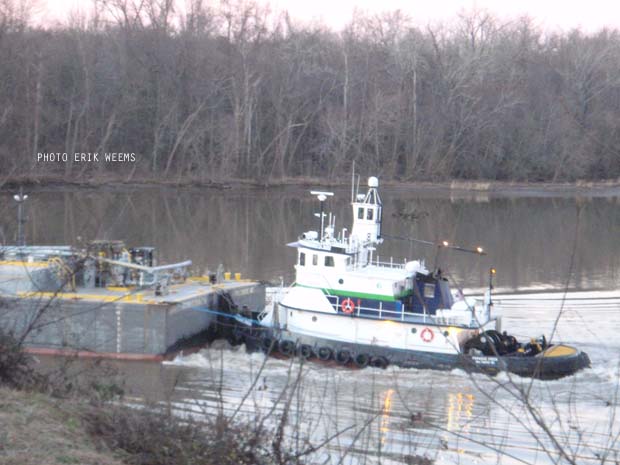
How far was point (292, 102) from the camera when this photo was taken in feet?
225

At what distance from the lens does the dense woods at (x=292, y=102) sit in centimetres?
6309

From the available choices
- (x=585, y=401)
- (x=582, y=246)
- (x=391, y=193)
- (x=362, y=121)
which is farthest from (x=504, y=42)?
(x=585, y=401)

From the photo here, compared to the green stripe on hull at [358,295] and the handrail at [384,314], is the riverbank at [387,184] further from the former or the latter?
the handrail at [384,314]

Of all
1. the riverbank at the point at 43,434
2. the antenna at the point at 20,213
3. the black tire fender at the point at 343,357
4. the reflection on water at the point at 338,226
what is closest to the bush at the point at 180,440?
the riverbank at the point at 43,434

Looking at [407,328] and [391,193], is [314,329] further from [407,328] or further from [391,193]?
[391,193]

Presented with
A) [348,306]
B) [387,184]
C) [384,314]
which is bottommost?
[384,314]

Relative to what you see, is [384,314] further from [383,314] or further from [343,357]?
[343,357]

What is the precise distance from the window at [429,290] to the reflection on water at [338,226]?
260cm

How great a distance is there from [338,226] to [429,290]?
20.4 m

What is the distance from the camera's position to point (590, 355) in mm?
20562

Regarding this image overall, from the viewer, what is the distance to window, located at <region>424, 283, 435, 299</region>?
66.3ft

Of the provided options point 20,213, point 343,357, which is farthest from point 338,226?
point 20,213

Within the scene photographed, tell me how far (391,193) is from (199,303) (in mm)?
41845

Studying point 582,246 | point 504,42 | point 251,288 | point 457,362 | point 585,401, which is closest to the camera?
point 585,401
